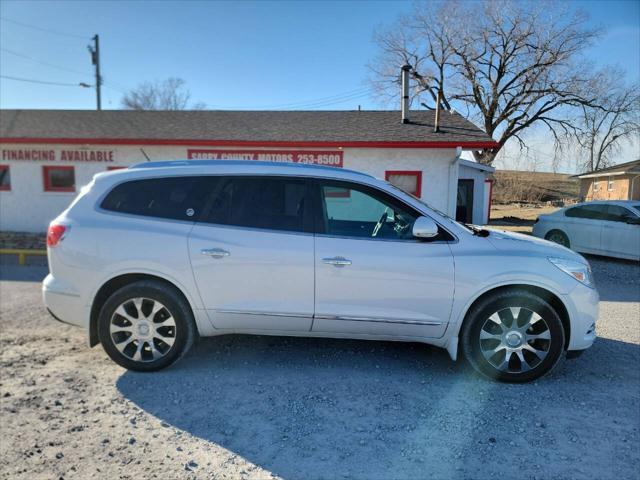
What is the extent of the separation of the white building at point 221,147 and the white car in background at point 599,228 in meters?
2.56

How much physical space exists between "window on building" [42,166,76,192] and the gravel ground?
9966mm

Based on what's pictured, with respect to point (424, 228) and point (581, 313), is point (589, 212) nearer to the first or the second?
point (581, 313)

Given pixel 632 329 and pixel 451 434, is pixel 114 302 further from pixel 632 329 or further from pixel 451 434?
pixel 632 329

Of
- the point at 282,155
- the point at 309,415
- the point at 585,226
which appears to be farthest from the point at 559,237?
the point at 309,415

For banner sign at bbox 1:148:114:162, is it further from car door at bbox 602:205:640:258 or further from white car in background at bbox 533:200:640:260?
car door at bbox 602:205:640:258

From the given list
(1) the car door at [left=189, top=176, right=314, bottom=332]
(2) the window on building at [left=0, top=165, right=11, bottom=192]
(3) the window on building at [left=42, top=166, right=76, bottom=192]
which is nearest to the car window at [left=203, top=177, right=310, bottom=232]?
(1) the car door at [left=189, top=176, right=314, bottom=332]

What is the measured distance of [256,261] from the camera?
3639mm

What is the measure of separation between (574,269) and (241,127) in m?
11.6

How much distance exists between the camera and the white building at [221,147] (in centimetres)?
1195

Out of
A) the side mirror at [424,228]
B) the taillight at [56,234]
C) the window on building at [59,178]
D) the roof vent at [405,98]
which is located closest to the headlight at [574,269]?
the side mirror at [424,228]

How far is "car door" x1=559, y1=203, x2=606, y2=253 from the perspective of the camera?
400 inches

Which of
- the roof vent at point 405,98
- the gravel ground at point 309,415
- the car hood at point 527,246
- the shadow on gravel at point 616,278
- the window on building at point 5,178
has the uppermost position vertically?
the roof vent at point 405,98

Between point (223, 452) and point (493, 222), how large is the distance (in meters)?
21.4

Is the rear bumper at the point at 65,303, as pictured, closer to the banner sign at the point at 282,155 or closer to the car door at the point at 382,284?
the car door at the point at 382,284
